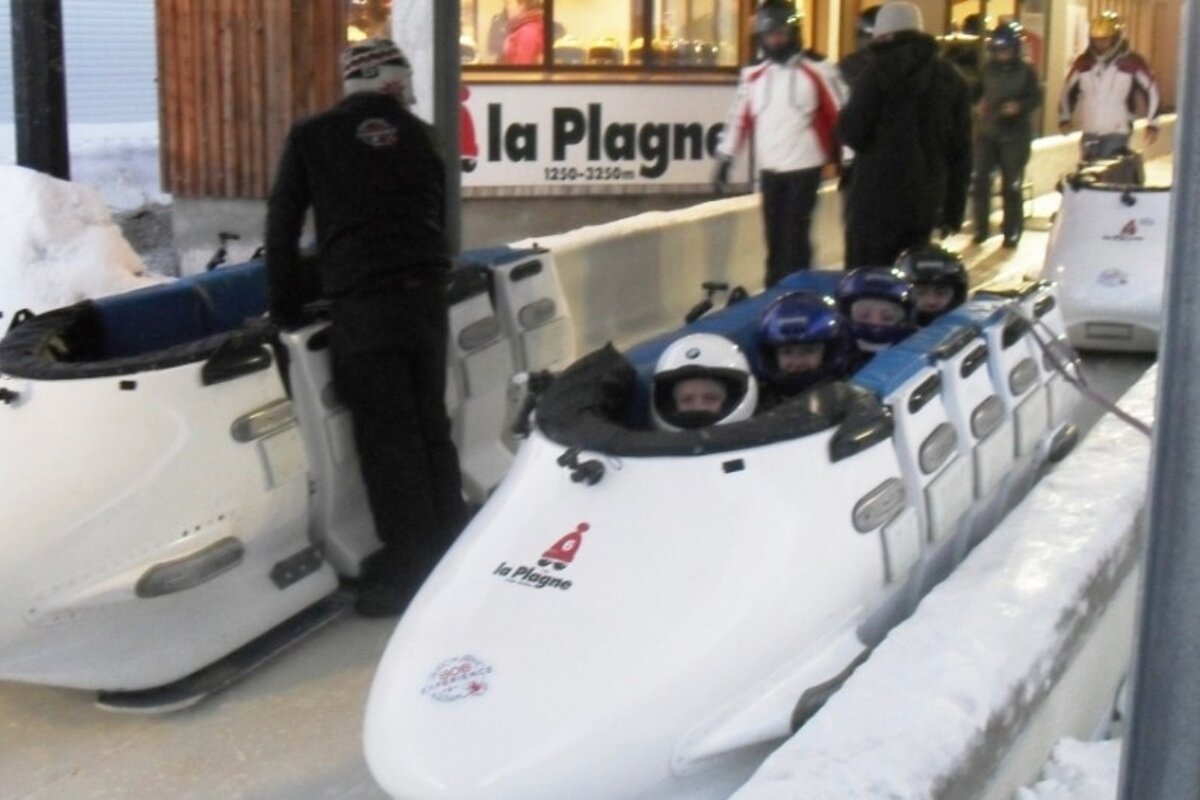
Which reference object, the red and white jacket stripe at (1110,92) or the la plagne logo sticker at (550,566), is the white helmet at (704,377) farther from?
the red and white jacket stripe at (1110,92)

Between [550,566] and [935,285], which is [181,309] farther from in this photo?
[935,285]

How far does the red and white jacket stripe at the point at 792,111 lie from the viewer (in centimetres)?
750

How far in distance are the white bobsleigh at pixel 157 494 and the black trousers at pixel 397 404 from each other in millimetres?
97

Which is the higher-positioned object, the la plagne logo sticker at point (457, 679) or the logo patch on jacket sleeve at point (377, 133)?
the logo patch on jacket sleeve at point (377, 133)

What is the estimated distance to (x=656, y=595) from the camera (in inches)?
Answer: 131

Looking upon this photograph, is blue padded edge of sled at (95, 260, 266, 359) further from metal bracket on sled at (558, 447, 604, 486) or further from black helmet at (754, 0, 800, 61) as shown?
black helmet at (754, 0, 800, 61)

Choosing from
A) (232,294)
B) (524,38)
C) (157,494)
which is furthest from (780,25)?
(157,494)

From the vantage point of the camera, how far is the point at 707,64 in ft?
37.0

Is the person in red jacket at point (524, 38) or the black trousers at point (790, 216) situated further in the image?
the person in red jacket at point (524, 38)

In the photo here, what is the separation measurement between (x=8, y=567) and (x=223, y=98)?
795 centimetres

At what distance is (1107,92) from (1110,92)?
3 cm

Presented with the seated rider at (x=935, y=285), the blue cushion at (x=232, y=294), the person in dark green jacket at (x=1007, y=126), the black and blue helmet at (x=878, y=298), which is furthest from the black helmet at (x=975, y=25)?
the blue cushion at (x=232, y=294)

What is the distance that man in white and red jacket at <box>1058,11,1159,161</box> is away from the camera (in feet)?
38.1

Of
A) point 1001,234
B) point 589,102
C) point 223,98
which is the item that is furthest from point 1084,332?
point 223,98
